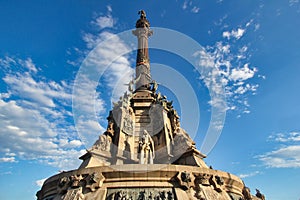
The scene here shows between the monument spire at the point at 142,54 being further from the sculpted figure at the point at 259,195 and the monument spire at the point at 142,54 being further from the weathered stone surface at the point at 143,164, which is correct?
the sculpted figure at the point at 259,195

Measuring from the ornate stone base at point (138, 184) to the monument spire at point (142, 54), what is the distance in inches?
528

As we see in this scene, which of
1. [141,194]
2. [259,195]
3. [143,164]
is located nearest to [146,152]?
[143,164]

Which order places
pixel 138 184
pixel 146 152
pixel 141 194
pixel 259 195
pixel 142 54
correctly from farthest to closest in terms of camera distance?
pixel 142 54 < pixel 259 195 < pixel 146 152 < pixel 138 184 < pixel 141 194

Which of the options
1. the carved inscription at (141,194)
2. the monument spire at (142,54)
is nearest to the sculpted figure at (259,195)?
the carved inscription at (141,194)

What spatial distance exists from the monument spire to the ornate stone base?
13413 mm

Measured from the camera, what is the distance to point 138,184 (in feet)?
32.0

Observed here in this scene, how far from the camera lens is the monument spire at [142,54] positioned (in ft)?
76.8

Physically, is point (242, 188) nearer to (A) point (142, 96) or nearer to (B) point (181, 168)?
(B) point (181, 168)

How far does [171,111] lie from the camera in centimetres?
1941

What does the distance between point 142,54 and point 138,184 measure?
61.2ft

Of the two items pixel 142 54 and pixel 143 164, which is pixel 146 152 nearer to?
pixel 143 164

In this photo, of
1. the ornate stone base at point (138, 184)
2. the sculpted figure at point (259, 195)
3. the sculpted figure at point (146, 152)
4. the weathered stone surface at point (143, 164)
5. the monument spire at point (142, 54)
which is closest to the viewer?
the ornate stone base at point (138, 184)

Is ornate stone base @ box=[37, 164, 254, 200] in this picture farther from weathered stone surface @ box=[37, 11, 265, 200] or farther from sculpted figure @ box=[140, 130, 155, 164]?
sculpted figure @ box=[140, 130, 155, 164]

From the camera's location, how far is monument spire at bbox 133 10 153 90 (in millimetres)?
23422
